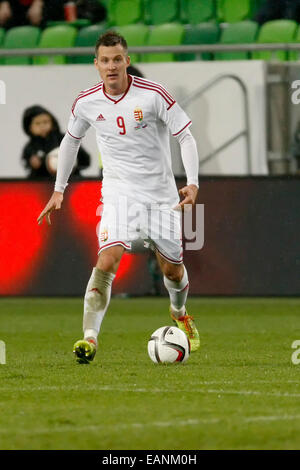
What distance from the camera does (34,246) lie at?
550 inches

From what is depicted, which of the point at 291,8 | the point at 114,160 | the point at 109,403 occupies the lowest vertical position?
the point at 109,403

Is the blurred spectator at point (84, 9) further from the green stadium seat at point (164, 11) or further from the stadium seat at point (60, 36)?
the green stadium seat at point (164, 11)

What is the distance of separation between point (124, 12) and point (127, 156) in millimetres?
9094

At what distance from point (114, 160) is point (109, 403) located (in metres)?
2.54

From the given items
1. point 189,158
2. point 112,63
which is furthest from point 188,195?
point 112,63

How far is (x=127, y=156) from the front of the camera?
317 inches

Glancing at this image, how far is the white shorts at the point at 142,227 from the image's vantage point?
7.84m

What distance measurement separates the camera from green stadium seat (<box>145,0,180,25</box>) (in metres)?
16.8

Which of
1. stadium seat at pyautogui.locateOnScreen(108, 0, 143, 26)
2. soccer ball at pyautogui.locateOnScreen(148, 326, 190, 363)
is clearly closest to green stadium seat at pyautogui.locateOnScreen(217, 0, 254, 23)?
stadium seat at pyautogui.locateOnScreen(108, 0, 143, 26)

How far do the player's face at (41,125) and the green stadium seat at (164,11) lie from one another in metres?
3.12

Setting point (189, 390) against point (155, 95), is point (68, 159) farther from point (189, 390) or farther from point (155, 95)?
point (189, 390)

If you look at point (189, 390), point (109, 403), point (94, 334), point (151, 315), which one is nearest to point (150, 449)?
point (109, 403)
